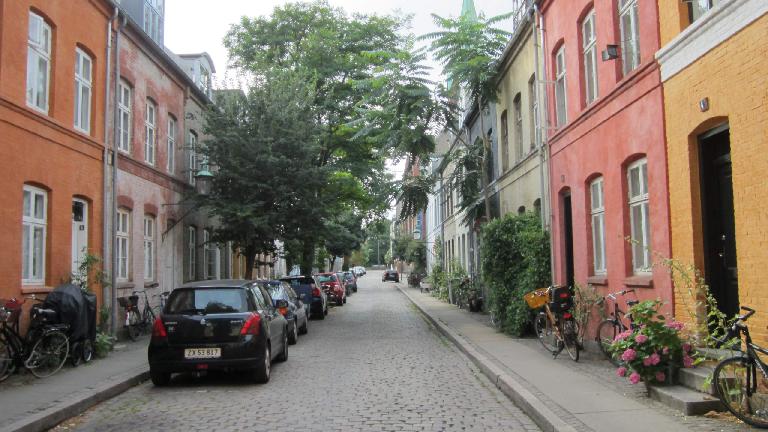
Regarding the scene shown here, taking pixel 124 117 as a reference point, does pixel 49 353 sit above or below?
below

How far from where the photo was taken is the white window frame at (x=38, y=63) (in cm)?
1130

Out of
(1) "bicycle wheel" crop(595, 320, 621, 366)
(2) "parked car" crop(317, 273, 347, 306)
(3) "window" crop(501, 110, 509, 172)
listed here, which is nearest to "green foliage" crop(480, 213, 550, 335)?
(1) "bicycle wheel" crop(595, 320, 621, 366)

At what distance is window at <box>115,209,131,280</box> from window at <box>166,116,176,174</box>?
3749 mm

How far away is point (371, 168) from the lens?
2750 cm

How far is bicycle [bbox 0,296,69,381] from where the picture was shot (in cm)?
925

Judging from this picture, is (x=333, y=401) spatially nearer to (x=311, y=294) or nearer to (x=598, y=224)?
(x=598, y=224)

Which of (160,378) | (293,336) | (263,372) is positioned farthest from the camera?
(293,336)

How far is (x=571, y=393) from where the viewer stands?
7.86 meters

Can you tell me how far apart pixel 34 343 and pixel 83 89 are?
5949 millimetres

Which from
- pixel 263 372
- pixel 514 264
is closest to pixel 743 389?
pixel 263 372

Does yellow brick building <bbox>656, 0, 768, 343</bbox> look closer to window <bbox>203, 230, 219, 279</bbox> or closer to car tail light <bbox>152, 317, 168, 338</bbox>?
car tail light <bbox>152, 317, 168, 338</bbox>

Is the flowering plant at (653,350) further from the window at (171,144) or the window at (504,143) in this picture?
the window at (171,144)

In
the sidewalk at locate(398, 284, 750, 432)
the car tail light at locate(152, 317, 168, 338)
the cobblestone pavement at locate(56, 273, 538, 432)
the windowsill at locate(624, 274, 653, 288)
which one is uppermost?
the windowsill at locate(624, 274, 653, 288)

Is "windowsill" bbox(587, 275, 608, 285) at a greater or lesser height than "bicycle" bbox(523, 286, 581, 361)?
greater
